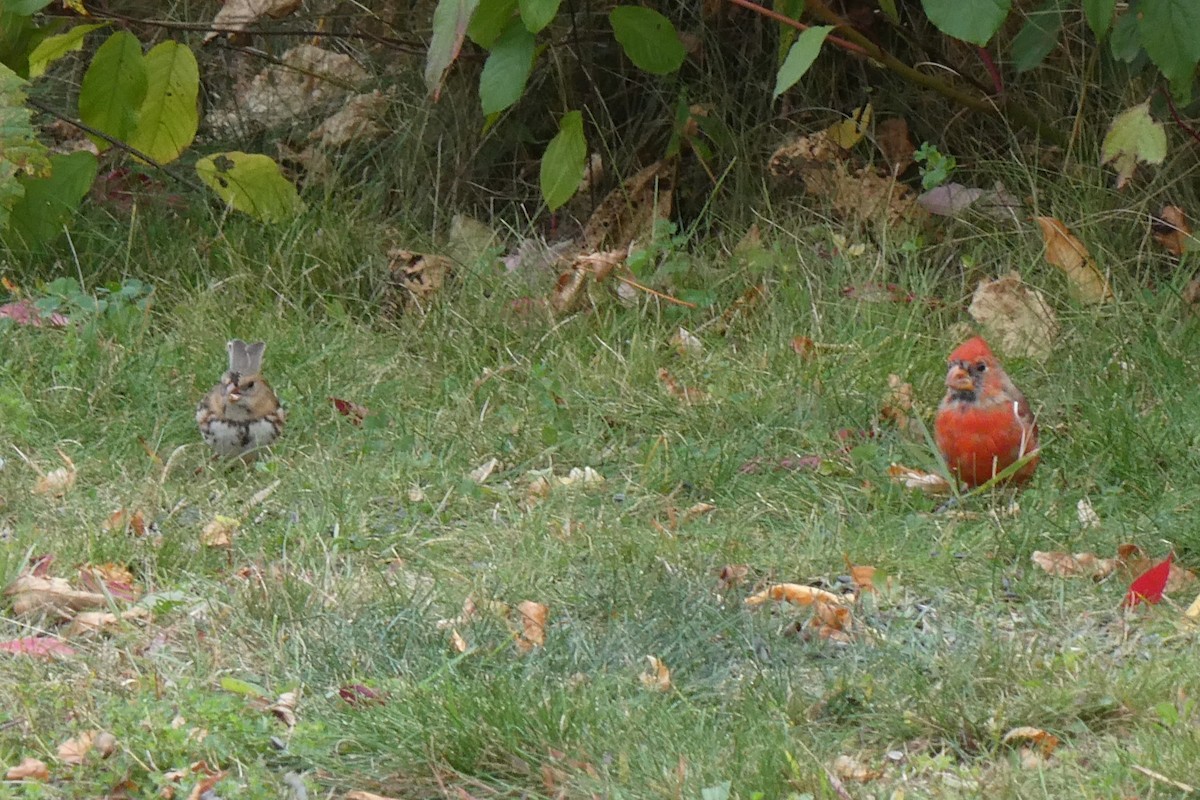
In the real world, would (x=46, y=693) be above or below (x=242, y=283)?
above

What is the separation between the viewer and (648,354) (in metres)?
5.58

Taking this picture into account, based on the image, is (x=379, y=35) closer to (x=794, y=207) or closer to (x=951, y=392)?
(x=794, y=207)

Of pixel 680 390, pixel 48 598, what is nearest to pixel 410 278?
pixel 680 390

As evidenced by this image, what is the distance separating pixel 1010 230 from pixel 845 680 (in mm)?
3177

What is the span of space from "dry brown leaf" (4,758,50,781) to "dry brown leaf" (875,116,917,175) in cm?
430

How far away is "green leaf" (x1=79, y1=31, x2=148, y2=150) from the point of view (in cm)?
589

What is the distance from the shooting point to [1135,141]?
195 inches

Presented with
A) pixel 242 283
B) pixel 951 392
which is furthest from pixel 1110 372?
pixel 242 283

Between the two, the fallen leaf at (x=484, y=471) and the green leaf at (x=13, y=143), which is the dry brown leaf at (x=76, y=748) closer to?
the fallen leaf at (x=484, y=471)

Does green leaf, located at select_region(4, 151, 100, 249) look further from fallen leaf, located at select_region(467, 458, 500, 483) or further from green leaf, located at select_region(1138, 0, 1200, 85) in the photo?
green leaf, located at select_region(1138, 0, 1200, 85)

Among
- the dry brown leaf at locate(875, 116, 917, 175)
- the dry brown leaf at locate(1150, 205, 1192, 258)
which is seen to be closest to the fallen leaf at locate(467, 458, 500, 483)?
the dry brown leaf at locate(875, 116, 917, 175)

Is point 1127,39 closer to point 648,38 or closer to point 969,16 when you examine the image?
point 969,16

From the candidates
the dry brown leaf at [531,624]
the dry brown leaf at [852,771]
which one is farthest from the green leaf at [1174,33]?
the dry brown leaf at [852,771]

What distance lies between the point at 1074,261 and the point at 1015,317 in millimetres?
342
